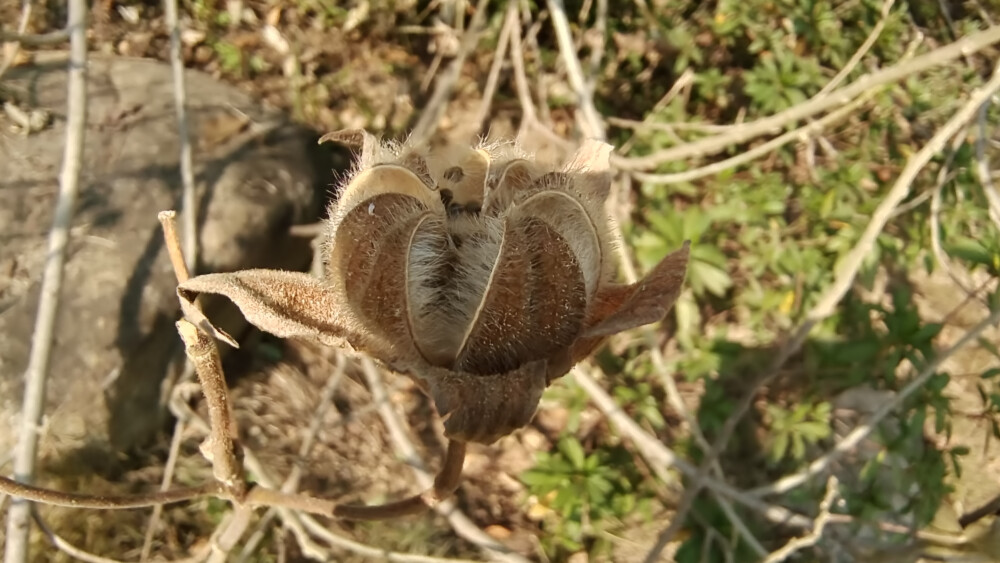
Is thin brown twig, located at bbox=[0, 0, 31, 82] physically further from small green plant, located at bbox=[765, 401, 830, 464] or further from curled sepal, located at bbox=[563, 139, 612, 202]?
small green plant, located at bbox=[765, 401, 830, 464]

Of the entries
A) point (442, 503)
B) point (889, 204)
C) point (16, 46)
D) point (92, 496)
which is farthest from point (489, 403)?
point (16, 46)

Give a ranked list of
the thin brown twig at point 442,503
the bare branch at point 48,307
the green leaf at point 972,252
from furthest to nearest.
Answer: the thin brown twig at point 442,503 → the green leaf at point 972,252 → the bare branch at point 48,307

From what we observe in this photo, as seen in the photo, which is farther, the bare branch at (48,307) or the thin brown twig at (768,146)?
the thin brown twig at (768,146)

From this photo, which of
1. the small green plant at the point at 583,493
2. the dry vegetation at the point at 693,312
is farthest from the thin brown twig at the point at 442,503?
the small green plant at the point at 583,493

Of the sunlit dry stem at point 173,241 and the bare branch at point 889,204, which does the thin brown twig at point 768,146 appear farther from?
the sunlit dry stem at point 173,241

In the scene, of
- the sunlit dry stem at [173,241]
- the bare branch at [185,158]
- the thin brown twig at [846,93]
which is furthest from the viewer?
the bare branch at [185,158]

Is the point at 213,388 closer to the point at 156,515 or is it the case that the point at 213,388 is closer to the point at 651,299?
the point at 651,299

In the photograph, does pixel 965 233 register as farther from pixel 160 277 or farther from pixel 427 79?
pixel 160 277

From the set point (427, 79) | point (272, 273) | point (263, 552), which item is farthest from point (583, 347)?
point (427, 79)
